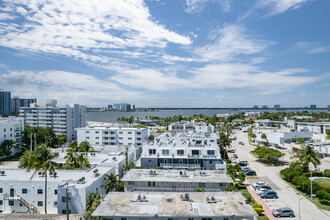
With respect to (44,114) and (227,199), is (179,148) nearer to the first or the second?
(227,199)

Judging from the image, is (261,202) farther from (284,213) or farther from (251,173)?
(251,173)

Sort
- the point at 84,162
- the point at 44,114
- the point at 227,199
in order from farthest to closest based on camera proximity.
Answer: the point at 44,114 → the point at 84,162 → the point at 227,199

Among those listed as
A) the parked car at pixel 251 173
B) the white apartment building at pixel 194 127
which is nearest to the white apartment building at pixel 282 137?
the white apartment building at pixel 194 127

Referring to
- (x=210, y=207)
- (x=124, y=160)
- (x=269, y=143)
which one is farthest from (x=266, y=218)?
(x=269, y=143)

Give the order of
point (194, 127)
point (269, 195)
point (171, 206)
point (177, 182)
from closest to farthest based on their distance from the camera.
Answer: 1. point (171, 206)
2. point (177, 182)
3. point (269, 195)
4. point (194, 127)

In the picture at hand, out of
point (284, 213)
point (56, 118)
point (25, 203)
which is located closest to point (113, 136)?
point (56, 118)

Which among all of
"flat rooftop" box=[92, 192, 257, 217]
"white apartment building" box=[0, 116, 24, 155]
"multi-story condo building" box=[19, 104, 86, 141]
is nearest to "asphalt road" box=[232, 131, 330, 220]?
"flat rooftop" box=[92, 192, 257, 217]
